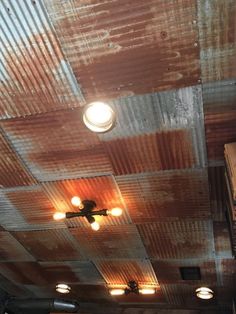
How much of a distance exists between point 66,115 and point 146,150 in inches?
30.1

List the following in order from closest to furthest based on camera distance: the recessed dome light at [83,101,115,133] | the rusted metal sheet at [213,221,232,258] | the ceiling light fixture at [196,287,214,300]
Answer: the recessed dome light at [83,101,115,133] < the rusted metal sheet at [213,221,232,258] < the ceiling light fixture at [196,287,214,300]

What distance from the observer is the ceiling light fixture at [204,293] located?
512 cm

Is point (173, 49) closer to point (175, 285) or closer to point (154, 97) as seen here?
point (154, 97)

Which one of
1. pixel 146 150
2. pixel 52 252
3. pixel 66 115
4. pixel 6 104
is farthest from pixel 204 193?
pixel 52 252

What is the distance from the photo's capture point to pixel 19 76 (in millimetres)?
2258

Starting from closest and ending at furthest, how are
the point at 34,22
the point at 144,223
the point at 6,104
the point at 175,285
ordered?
the point at 34,22 → the point at 6,104 → the point at 144,223 → the point at 175,285

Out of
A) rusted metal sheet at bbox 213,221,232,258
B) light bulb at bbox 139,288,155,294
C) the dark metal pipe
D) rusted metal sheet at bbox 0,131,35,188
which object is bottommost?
the dark metal pipe

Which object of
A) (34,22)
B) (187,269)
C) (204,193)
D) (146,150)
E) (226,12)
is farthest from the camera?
(187,269)


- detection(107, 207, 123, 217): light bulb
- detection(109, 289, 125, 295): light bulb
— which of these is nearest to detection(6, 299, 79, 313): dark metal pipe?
detection(109, 289, 125, 295): light bulb

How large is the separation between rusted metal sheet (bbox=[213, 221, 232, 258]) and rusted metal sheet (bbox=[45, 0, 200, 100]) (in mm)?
2075

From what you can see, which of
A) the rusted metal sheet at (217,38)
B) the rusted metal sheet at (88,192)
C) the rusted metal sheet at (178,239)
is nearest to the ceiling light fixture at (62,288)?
the rusted metal sheet at (178,239)

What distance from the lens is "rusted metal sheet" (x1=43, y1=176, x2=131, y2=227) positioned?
326 centimetres

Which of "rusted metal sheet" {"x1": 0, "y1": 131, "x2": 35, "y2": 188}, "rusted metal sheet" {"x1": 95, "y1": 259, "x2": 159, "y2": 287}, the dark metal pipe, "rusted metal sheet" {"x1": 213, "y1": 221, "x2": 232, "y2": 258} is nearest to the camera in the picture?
"rusted metal sheet" {"x1": 0, "y1": 131, "x2": 35, "y2": 188}

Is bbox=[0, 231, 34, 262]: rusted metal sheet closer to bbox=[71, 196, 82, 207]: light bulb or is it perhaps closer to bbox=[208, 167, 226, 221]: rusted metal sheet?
bbox=[71, 196, 82, 207]: light bulb
